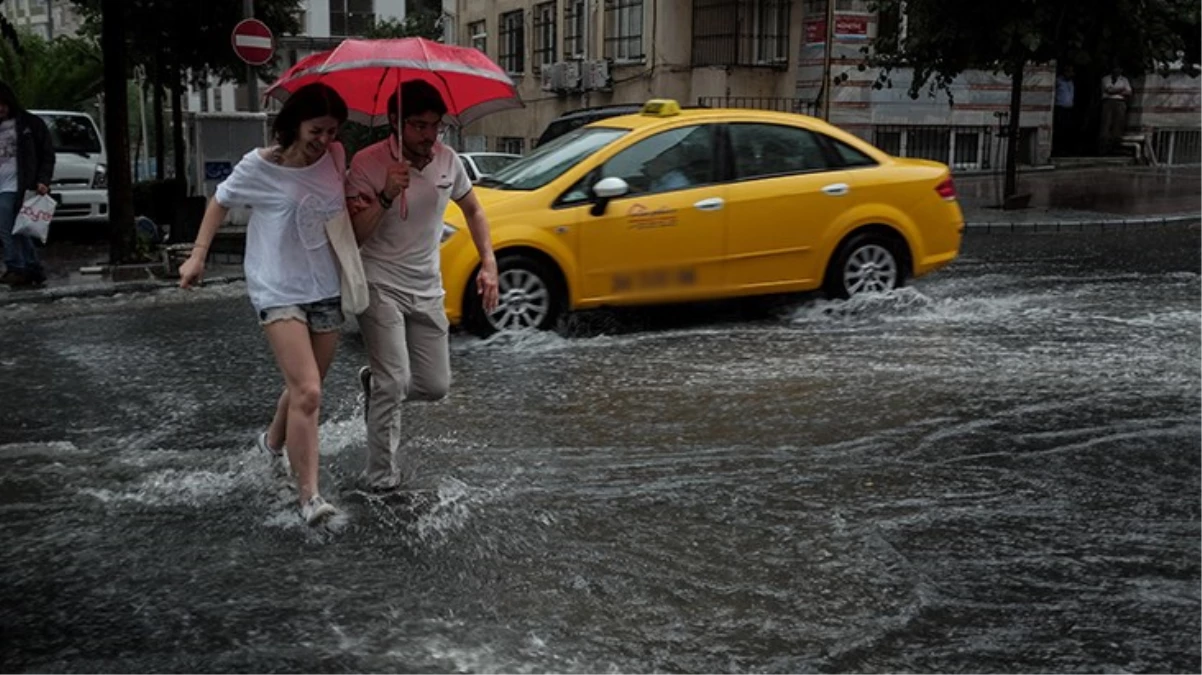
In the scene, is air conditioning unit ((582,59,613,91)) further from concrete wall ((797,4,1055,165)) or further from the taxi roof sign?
the taxi roof sign

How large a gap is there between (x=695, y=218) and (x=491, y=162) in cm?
917

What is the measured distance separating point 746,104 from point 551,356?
19.3 metres

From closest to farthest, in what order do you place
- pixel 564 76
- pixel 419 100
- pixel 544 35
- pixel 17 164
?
pixel 419 100
pixel 17 164
pixel 564 76
pixel 544 35

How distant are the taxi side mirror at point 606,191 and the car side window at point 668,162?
0.58ft

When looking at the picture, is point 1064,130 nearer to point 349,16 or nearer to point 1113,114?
point 1113,114

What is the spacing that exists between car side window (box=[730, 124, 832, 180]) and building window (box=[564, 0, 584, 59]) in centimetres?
2253

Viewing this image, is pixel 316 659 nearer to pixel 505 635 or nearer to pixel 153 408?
pixel 505 635

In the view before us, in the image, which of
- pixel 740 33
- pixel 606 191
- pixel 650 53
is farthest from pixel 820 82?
pixel 606 191

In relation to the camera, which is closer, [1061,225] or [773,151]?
[773,151]

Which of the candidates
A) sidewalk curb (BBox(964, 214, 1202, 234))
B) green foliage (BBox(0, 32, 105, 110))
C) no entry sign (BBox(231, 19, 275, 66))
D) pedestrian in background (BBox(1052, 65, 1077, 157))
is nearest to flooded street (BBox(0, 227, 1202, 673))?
no entry sign (BBox(231, 19, 275, 66))

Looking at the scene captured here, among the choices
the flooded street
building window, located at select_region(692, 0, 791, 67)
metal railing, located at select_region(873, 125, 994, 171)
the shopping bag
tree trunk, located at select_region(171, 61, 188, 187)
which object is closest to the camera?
the flooded street

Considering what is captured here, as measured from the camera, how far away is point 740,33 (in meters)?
27.8

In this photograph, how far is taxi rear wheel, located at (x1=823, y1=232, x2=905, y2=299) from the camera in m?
10.1

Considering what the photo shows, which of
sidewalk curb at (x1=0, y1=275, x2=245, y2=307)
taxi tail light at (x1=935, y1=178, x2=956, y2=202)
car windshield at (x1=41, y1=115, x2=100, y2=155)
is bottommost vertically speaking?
sidewalk curb at (x1=0, y1=275, x2=245, y2=307)
